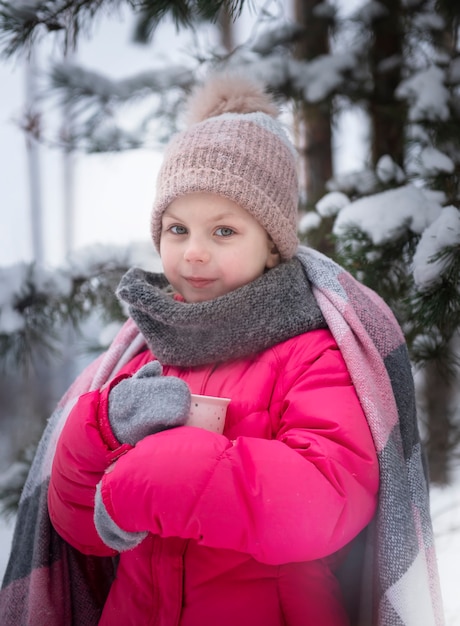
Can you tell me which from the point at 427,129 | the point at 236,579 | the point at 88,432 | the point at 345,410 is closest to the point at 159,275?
the point at 88,432

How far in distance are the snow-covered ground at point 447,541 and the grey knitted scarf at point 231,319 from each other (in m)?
0.87

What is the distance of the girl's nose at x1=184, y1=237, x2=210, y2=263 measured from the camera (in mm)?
1187

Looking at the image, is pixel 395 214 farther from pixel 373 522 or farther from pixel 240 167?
pixel 373 522

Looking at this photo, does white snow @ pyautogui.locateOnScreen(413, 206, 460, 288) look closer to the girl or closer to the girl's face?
the girl

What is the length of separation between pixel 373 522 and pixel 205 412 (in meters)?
0.40

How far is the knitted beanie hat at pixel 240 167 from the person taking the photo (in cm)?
121

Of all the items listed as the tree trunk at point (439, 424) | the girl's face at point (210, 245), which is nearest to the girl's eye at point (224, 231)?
the girl's face at point (210, 245)

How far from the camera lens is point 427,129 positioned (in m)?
1.73

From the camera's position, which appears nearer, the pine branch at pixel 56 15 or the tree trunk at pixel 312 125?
the pine branch at pixel 56 15

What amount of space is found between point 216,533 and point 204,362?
37 cm

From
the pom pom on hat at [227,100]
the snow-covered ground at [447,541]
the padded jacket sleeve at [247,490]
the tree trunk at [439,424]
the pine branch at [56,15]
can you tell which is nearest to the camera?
the padded jacket sleeve at [247,490]

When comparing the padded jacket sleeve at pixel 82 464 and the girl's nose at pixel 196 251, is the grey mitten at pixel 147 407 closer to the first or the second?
the padded jacket sleeve at pixel 82 464

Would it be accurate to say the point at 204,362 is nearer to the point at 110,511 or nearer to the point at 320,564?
the point at 110,511

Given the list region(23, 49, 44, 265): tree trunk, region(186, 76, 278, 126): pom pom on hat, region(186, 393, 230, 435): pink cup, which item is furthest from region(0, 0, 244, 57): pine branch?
region(186, 393, 230, 435): pink cup
